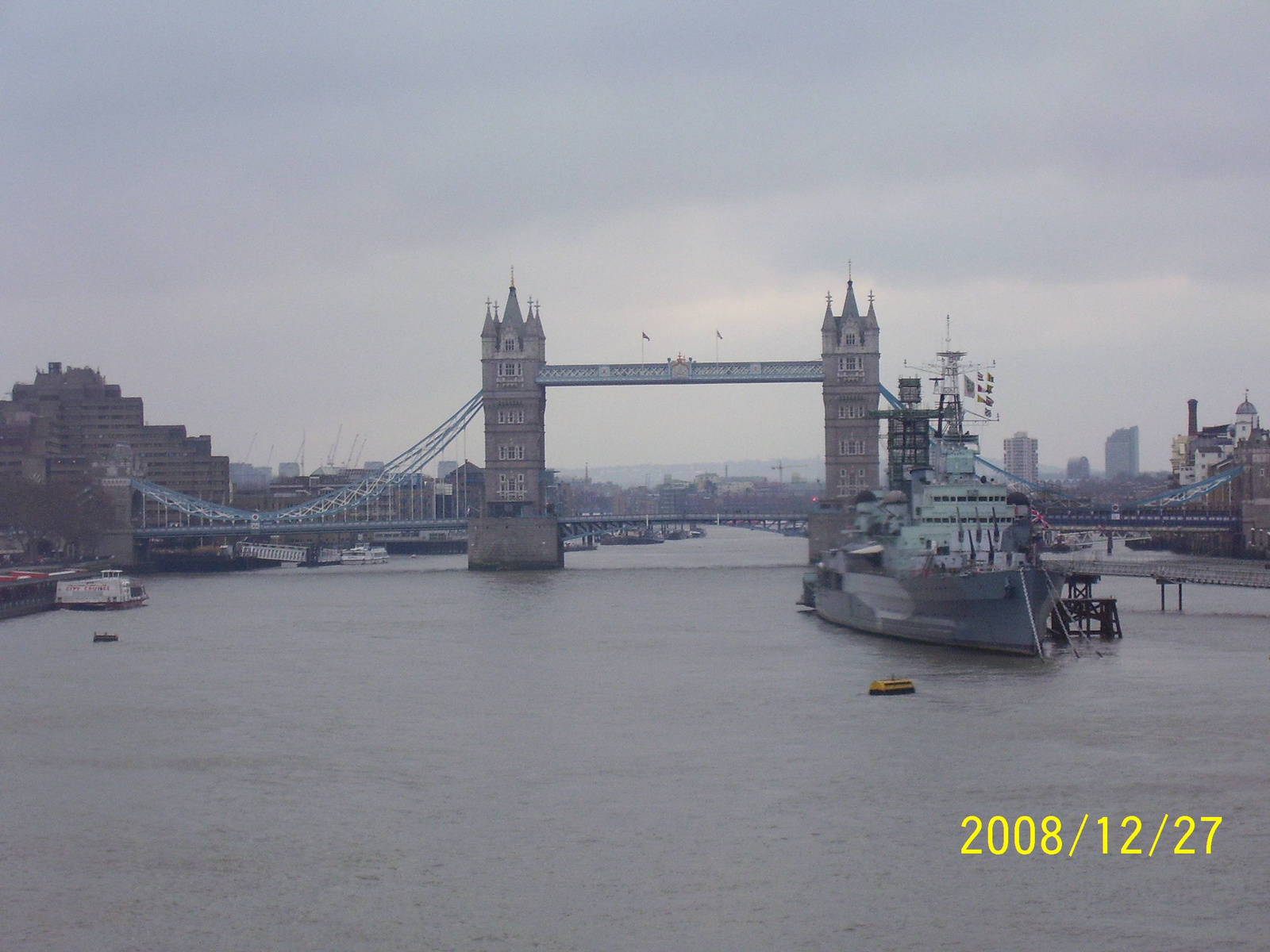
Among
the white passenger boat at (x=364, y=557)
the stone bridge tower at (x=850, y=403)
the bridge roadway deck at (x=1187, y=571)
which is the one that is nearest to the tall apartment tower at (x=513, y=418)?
the stone bridge tower at (x=850, y=403)

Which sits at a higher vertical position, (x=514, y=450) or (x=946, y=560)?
(x=514, y=450)

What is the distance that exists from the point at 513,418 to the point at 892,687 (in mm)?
58769

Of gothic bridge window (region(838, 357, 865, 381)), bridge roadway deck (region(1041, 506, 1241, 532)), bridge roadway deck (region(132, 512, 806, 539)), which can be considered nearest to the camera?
bridge roadway deck (region(1041, 506, 1241, 532))

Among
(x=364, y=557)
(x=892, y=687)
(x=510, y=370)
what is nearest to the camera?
(x=892, y=687)

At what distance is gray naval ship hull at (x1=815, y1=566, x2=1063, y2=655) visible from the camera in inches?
1500

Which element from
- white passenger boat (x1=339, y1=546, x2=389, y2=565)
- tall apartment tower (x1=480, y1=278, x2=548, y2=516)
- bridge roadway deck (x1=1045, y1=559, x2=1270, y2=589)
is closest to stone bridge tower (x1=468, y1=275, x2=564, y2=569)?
tall apartment tower (x1=480, y1=278, x2=548, y2=516)

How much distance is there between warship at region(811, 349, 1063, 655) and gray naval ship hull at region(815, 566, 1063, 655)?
1.1 inches

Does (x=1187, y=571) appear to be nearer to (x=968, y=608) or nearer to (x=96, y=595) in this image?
(x=968, y=608)

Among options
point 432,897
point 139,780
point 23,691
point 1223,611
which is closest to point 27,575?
point 23,691

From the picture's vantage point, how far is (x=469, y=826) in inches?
869

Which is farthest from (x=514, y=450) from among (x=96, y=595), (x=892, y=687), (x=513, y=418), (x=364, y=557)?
(x=892, y=687)

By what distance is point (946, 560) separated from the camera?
42844mm

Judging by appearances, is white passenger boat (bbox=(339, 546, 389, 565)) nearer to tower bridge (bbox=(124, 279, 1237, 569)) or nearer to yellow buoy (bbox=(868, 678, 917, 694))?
tower bridge (bbox=(124, 279, 1237, 569))
